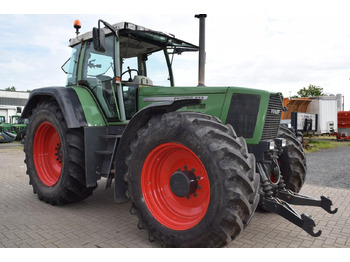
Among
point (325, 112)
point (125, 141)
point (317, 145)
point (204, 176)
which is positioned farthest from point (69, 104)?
point (325, 112)

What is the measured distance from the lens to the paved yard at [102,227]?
3281 millimetres

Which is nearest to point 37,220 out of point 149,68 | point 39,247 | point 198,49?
point 39,247

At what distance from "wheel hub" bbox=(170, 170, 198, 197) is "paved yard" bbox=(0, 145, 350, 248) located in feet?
2.25

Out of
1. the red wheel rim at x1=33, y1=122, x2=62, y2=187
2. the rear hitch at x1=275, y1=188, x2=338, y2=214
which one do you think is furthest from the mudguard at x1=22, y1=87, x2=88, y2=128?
the rear hitch at x1=275, y1=188, x2=338, y2=214

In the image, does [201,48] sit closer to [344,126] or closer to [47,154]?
[47,154]

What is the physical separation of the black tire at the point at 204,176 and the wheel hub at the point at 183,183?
8 cm

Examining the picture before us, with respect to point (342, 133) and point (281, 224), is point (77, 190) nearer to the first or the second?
point (281, 224)

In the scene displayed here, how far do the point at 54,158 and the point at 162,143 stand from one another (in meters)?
3.02

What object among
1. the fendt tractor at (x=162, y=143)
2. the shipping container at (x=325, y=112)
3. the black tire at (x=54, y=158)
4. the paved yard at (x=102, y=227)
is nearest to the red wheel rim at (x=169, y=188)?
the fendt tractor at (x=162, y=143)

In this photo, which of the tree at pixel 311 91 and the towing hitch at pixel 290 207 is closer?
the towing hitch at pixel 290 207

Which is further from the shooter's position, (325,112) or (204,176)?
(325,112)

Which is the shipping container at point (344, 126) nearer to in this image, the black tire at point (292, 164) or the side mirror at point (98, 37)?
the black tire at point (292, 164)

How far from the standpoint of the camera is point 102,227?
3.78m

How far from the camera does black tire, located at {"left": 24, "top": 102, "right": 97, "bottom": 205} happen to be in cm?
427
